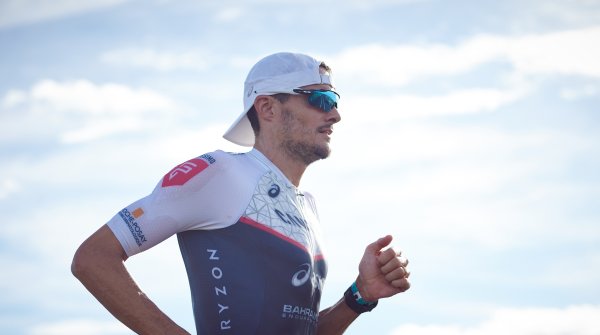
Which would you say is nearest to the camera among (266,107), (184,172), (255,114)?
(184,172)

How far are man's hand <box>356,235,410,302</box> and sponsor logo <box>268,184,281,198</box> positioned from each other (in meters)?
0.80

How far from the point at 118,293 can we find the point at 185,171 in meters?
1.04

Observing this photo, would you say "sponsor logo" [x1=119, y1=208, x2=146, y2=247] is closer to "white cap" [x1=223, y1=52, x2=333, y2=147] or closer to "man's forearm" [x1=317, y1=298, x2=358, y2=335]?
"white cap" [x1=223, y1=52, x2=333, y2=147]

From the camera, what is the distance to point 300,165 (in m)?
7.07

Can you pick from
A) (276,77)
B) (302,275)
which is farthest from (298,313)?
(276,77)

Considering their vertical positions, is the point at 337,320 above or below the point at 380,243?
below

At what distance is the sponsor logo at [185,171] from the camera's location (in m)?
6.22

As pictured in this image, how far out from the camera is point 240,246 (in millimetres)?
6199

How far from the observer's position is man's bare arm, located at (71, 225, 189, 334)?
18.7ft

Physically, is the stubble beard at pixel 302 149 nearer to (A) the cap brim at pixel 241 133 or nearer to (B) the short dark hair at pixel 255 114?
(B) the short dark hair at pixel 255 114

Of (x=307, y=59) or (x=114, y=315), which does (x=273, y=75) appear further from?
(x=114, y=315)

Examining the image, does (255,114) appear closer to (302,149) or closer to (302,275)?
(302,149)

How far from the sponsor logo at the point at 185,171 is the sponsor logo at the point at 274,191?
1.68 feet

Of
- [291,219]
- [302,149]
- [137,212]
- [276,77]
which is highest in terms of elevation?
[276,77]
